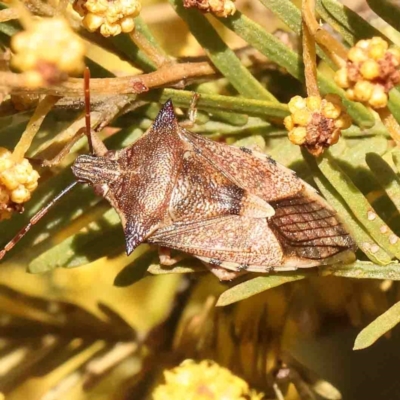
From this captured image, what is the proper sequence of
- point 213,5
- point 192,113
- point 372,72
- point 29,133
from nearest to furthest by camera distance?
point 372,72
point 29,133
point 213,5
point 192,113

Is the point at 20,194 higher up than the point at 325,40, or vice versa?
the point at 325,40

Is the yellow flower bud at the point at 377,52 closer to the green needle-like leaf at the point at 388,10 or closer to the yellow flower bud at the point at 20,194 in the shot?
the green needle-like leaf at the point at 388,10

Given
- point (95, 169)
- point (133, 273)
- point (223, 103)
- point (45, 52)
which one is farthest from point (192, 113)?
point (45, 52)

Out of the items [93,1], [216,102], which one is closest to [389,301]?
[216,102]

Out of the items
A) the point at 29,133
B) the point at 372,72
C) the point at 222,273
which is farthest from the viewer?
the point at 222,273

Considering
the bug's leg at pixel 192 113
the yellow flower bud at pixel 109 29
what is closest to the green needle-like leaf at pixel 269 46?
the bug's leg at pixel 192 113

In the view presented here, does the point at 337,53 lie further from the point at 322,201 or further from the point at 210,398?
the point at 210,398

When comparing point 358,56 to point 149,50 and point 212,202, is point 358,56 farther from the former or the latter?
point 212,202

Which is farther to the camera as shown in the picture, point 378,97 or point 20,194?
point 20,194
